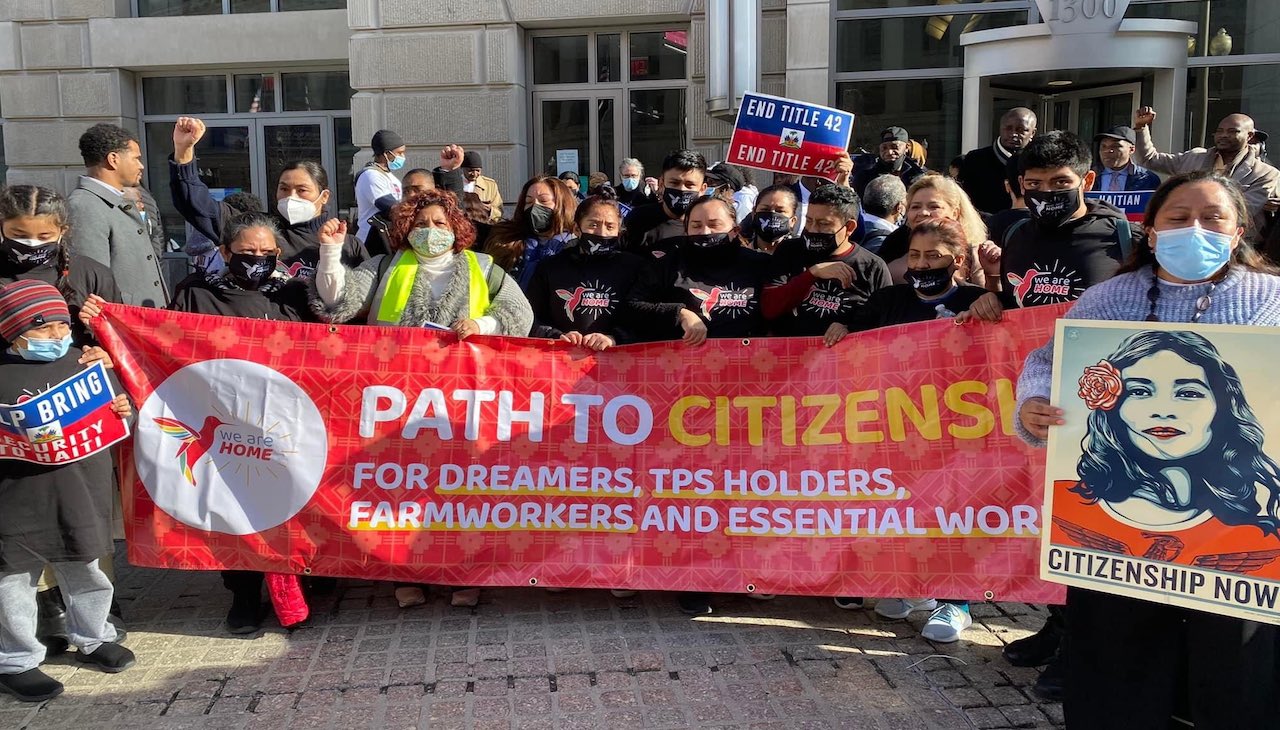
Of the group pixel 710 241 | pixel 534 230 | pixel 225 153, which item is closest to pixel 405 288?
pixel 534 230

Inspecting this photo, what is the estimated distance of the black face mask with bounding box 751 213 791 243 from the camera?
5.06m

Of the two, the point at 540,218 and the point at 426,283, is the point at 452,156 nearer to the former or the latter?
the point at 540,218

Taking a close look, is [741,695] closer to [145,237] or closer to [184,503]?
[184,503]

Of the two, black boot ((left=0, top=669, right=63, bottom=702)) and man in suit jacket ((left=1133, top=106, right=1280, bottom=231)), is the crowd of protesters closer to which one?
black boot ((left=0, top=669, right=63, bottom=702))

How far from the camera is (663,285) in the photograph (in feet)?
15.2

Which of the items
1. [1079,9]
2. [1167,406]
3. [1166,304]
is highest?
[1079,9]

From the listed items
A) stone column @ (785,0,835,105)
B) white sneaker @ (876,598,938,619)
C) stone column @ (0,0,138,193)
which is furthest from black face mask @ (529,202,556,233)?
Answer: stone column @ (0,0,138,193)

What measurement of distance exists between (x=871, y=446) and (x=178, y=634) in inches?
123

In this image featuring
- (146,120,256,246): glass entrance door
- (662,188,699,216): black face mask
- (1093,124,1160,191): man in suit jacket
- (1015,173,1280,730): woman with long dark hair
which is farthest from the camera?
(146,120,256,246): glass entrance door

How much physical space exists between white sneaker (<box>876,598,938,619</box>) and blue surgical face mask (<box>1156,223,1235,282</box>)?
6.91ft

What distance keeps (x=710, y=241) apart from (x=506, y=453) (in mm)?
1376

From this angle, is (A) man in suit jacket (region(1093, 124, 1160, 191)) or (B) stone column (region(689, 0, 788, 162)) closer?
(A) man in suit jacket (region(1093, 124, 1160, 191))

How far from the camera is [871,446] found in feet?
13.5

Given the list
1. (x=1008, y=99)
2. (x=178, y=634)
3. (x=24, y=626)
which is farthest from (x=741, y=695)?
(x=1008, y=99)
